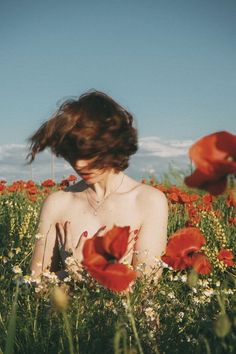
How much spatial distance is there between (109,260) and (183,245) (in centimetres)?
54

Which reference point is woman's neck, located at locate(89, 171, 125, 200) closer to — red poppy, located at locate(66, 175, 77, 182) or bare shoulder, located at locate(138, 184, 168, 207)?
bare shoulder, located at locate(138, 184, 168, 207)

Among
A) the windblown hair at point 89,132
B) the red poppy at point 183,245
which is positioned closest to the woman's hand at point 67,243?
the windblown hair at point 89,132

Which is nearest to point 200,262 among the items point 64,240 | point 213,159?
point 213,159

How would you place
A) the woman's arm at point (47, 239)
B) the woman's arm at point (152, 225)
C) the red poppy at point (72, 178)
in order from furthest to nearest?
1. the red poppy at point (72, 178)
2. the woman's arm at point (47, 239)
3. the woman's arm at point (152, 225)

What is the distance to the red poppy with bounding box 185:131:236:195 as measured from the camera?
107 cm

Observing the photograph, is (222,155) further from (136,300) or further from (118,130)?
(118,130)

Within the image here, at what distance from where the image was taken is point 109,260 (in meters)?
1.38

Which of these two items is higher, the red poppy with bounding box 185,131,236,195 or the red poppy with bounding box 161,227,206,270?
the red poppy with bounding box 185,131,236,195

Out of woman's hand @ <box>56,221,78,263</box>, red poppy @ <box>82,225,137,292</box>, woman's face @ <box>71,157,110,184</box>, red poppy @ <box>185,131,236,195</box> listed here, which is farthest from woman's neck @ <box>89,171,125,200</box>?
red poppy @ <box>185,131,236,195</box>

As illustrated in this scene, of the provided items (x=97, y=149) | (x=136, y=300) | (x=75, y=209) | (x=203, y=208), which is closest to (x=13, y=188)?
(x=203, y=208)

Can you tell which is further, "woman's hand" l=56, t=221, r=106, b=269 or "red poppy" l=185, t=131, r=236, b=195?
"woman's hand" l=56, t=221, r=106, b=269

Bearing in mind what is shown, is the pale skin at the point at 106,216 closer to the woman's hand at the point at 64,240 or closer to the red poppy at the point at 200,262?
the woman's hand at the point at 64,240

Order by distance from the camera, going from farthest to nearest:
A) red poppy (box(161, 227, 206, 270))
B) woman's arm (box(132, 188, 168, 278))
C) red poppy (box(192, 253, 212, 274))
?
woman's arm (box(132, 188, 168, 278)) < red poppy (box(161, 227, 206, 270)) < red poppy (box(192, 253, 212, 274))

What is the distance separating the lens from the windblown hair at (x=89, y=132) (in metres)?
2.76
